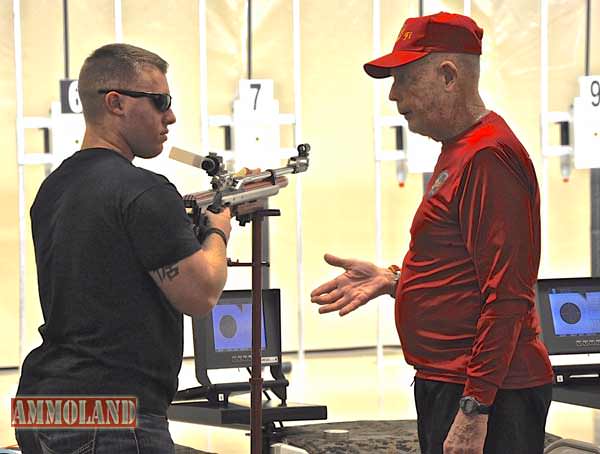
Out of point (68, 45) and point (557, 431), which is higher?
point (68, 45)

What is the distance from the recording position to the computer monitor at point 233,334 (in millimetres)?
4453

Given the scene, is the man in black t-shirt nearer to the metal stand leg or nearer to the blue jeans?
the blue jeans

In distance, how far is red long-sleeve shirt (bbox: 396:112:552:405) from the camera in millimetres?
2305

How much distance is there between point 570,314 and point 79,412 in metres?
2.89

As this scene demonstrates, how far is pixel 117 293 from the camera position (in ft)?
7.38

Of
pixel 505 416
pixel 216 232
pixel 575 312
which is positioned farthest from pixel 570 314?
A: pixel 216 232

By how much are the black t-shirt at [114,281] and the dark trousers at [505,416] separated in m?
0.60

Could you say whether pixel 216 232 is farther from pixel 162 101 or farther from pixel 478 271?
pixel 478 271

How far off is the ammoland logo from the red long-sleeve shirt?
0.66m

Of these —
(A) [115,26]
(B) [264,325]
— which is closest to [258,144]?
(A) [115,26]

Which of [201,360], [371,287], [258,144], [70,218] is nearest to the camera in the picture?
[70,218]

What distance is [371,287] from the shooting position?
2760 millimetres

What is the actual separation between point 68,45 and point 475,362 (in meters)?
6.62

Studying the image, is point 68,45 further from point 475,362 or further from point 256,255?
point 475,362
